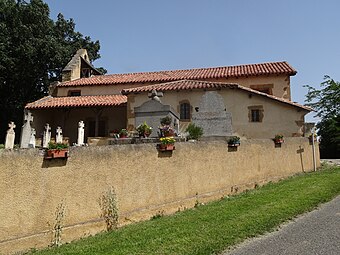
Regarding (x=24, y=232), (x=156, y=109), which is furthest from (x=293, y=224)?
(x=156, y=109)

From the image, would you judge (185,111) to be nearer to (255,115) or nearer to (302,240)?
(255,115)

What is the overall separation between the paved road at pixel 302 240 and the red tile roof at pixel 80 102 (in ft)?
52.4

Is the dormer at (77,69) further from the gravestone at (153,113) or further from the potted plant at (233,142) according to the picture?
the potted plant at (233,142)

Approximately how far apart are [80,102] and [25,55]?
43.0 feet

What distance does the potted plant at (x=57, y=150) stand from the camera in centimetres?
516

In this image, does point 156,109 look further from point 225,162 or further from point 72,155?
point 72,155

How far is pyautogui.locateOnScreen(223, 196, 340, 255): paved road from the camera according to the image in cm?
419

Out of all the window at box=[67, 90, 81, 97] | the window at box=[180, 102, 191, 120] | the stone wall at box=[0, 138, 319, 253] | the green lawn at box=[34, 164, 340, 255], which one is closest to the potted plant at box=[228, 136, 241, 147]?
the stone wall at box=[0, 138, 319, 253]

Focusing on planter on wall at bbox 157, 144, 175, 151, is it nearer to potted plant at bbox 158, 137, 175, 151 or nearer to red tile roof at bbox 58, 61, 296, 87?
potted plant at bbox 158, 137, 175, 151

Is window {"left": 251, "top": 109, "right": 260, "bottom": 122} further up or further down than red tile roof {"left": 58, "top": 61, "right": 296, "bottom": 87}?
further down

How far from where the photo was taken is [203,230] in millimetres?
5164

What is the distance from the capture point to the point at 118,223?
6184 millimetres

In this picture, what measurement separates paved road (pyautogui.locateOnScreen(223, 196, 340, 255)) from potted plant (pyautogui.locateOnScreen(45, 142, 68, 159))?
11.0 feet

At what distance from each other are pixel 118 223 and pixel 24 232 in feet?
6.46
